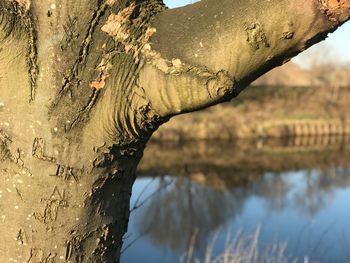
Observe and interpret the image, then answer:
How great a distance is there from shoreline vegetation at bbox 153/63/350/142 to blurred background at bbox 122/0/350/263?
0.11ft

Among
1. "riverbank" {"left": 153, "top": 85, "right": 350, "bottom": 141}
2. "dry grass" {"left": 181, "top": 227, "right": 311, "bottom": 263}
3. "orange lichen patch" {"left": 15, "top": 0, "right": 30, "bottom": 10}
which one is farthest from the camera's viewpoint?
"riverbank" {"left": 153, "top": 85, "right": 350, "bottom": 141}

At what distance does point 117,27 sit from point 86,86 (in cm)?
13

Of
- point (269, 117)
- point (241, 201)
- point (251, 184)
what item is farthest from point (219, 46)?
point (269, 117)

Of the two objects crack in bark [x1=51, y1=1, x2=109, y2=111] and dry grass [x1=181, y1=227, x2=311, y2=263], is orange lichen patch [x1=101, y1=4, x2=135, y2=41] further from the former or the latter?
dry grass [x1=181, y1=227, x2=311, y2=263]

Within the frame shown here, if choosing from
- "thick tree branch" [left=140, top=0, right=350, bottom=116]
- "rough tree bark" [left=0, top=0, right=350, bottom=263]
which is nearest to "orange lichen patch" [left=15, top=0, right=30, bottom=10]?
"rough tree bark" [left=0, top=0, right=350, bottom=263]

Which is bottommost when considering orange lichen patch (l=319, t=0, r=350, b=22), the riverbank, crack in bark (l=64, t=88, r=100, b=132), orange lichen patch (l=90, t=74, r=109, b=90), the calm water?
the calm water

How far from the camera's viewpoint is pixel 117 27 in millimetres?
913

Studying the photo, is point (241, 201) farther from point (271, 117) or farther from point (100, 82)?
A: point (271, 117)

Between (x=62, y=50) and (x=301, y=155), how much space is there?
11507mm

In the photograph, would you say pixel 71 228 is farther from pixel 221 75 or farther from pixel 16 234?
pixel 221 75

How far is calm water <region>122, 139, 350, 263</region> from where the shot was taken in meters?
6.09

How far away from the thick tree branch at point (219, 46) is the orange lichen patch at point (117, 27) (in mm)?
58

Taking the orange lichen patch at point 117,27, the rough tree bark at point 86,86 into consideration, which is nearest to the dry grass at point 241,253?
the rough tree bark at point 86,86

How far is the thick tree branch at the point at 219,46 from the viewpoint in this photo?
0.82 meters
